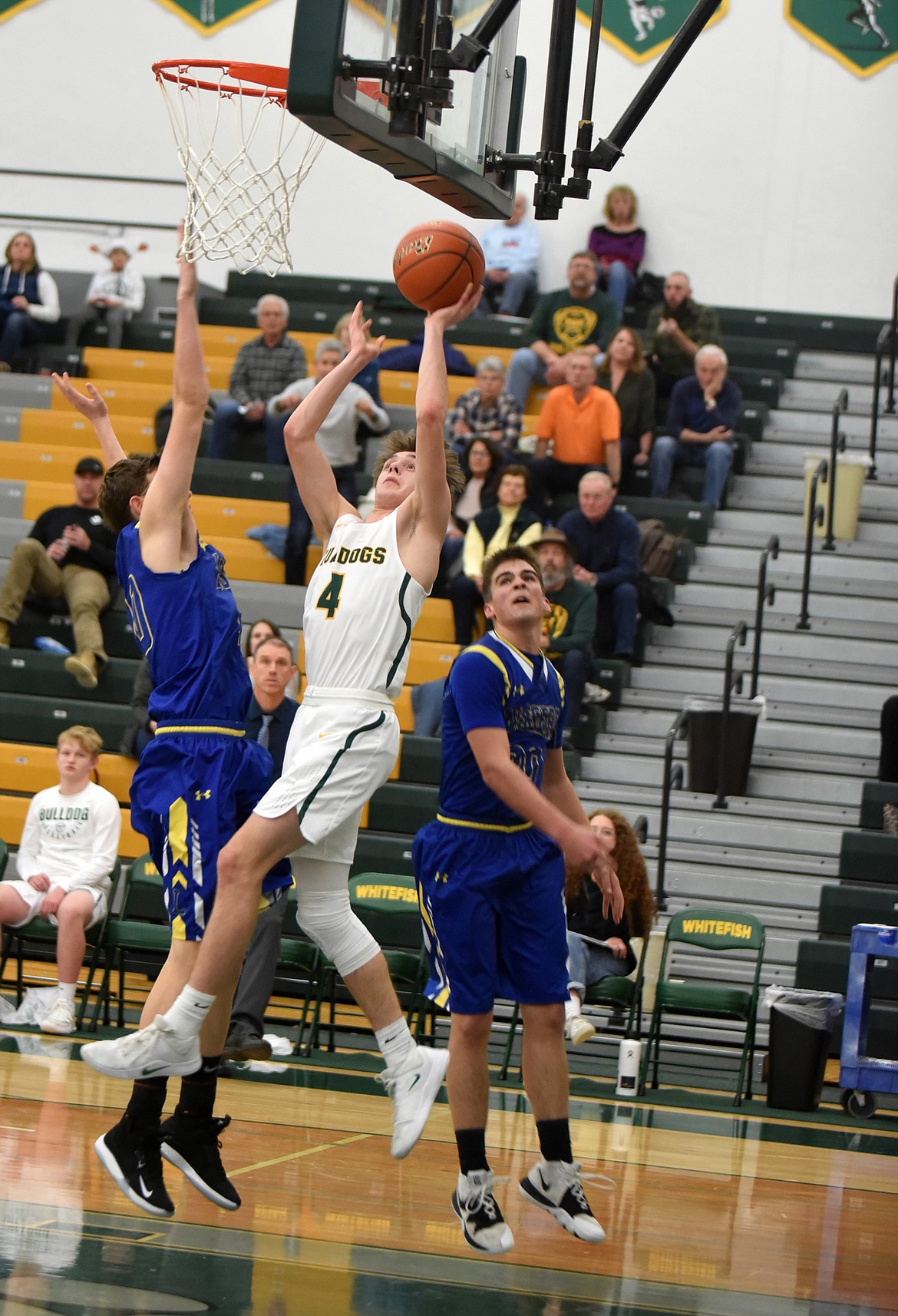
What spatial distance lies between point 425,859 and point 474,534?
6118 millimetres

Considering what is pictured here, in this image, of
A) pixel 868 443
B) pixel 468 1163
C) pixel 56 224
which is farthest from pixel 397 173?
pixel 56 224

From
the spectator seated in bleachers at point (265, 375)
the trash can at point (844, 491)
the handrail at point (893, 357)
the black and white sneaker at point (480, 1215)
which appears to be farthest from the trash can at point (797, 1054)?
the handrail at point (893, 357)

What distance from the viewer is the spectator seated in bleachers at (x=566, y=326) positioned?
13555mm

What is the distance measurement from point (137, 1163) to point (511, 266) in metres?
12.3

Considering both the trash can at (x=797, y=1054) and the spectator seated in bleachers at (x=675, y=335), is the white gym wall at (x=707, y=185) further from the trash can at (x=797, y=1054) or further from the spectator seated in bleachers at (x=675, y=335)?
the trash can at (x=797, y=1054)

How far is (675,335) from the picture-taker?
13375 millimetres

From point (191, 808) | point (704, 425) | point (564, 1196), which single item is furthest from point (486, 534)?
point (564, 1196)

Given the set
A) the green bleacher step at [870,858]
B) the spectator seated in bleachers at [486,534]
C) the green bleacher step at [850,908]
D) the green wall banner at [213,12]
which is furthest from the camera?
the green wall banner at [213,12]

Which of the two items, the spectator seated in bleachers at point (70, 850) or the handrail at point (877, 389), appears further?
the handrail at point (877, 389)

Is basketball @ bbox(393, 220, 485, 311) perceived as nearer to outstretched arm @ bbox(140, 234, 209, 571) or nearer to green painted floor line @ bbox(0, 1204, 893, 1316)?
outstretched arm @ bbox(140, 234, 209, 571)

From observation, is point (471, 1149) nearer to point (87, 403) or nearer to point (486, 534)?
point (87, 403)

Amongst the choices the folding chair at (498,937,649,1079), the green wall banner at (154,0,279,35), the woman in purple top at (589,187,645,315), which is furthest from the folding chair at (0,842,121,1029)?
the green wall banner at (154,0,279,35)

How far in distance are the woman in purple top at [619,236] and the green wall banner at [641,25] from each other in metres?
1.67

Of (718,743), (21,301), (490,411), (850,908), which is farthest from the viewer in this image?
(21,301)
